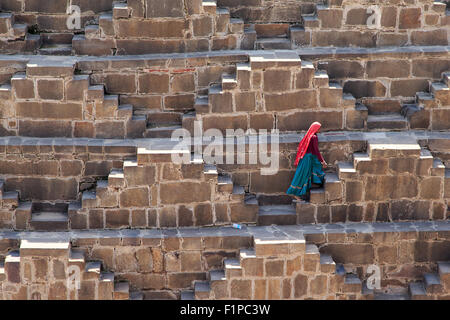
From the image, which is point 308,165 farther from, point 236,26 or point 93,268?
point 93,268

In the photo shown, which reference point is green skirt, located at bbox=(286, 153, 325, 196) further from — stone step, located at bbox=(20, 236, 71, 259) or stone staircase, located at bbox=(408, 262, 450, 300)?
stone step, located at bbox=(20, 236, 71, 259)

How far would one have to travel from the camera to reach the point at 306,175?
18203mm

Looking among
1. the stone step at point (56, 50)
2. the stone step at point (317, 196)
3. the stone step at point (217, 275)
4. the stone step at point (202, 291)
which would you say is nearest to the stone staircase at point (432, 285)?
the stone step at point (317, 196)

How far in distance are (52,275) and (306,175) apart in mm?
4625

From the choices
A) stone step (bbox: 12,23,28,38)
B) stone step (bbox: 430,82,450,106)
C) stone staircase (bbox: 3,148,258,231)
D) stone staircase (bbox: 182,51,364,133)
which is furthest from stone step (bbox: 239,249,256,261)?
stone step (bbox: 12,23,28,38)

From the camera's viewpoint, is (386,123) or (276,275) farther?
(386,123)

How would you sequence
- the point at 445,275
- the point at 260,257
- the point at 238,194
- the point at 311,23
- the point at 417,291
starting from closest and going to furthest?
the point at 260,257 → the point at 238,194 → the point at 445,275 → the point at 417,291 → the point at 311,23

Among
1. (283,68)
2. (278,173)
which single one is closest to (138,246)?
(278,173)

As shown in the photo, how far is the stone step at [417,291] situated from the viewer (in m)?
18.5

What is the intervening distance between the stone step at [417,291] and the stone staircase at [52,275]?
505 centimetres

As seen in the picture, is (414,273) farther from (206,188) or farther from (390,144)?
(206,188)

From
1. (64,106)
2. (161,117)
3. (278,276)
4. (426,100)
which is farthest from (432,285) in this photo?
(64,106)

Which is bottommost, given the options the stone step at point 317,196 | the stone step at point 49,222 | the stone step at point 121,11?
the stone step at point 49,222

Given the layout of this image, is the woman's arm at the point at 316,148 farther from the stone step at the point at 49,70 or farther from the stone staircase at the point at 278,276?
the stone step at the point at 49,70
